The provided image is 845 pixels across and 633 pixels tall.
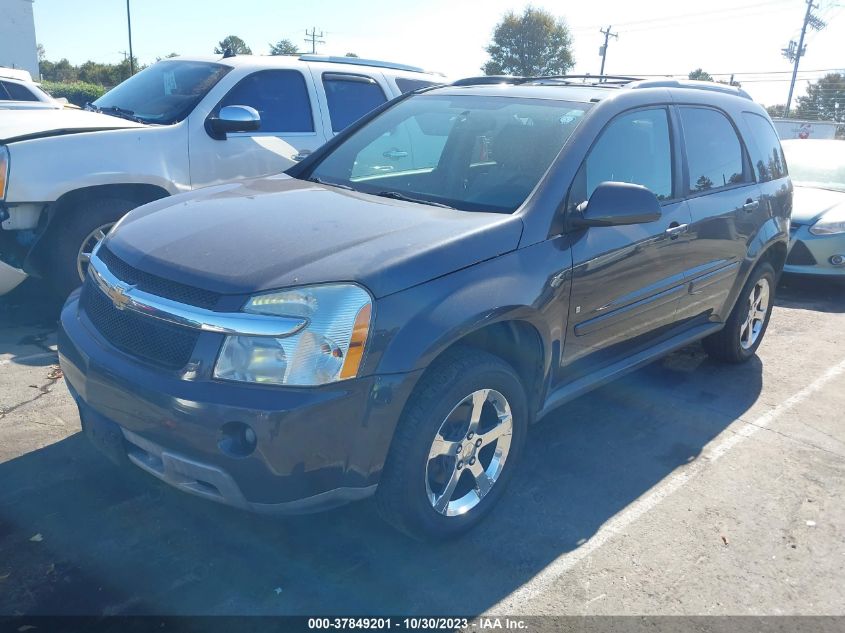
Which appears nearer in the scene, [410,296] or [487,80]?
[410,296]

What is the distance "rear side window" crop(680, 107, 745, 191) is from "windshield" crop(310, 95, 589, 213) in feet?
3.30

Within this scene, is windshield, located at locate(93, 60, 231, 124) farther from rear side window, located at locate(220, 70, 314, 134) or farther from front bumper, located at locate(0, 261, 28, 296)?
front bumper, located at locate(0, 261, 28, 296)

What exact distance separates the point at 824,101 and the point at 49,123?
66.7 m

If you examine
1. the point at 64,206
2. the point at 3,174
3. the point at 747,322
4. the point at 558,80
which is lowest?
the point at 747,322

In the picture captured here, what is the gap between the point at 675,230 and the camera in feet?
13.1

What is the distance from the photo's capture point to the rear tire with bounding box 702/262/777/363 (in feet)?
16.9

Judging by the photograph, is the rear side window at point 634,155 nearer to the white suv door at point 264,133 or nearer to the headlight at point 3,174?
the white suv door at point 264,133

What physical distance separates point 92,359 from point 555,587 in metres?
2.00

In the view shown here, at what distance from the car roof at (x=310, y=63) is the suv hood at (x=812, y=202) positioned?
4146 millimetres

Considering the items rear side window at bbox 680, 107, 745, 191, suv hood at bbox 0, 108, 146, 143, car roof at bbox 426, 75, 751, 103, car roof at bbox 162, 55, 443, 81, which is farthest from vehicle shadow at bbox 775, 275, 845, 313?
suv hood at bbox 0, 108, 146, 143

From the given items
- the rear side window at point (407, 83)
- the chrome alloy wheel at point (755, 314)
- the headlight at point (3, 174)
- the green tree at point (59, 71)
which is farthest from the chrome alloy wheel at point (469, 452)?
the green tree at point (59, 71)

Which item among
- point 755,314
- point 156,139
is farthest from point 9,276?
point 755,314

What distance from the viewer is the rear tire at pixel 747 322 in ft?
16.9

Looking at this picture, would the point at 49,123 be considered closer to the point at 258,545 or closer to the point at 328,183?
the point at 328,183
